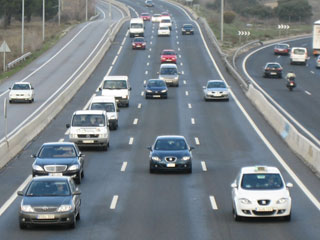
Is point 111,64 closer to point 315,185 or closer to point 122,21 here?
point 122,21

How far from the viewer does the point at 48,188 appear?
2236 centimetres

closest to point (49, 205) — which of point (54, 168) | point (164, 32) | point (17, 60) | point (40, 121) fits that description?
point (54, 168)

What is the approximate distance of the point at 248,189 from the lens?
23.5 meters

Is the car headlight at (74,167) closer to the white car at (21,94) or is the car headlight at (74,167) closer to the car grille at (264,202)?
the car grille at (264,202)

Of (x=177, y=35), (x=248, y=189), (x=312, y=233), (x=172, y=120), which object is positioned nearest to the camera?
(x=312, y=233)

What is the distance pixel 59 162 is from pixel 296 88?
137ft

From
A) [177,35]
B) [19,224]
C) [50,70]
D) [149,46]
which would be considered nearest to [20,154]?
[19,224]

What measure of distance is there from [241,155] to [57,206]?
675 inches

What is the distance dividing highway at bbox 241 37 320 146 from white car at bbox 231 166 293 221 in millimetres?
18503

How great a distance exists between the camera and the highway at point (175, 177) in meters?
22.0

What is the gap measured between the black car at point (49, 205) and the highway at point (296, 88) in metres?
21.7

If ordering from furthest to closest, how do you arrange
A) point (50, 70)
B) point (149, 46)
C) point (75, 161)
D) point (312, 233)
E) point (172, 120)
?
point (149, 46) < point (50, 70) < point (172, 120) < point (75, 161) < point (312, 233)

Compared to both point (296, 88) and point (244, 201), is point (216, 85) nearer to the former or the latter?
point (296, 88)

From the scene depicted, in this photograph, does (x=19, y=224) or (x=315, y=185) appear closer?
(x=19, y=224)
